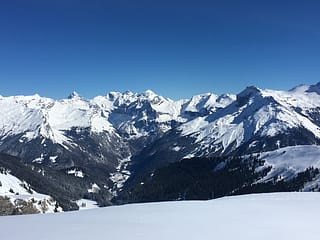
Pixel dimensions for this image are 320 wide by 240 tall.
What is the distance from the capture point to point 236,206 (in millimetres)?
45875

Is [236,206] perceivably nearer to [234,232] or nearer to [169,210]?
[169,210]

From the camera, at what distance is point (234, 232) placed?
104ft

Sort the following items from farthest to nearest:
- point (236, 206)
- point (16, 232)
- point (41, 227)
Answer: point (236, 206)
point (41, 227)
point (16, 232)

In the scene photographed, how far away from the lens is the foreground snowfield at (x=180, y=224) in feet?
101

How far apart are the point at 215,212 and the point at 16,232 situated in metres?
17.7

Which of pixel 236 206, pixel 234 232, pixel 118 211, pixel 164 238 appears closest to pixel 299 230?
pixel 234 232

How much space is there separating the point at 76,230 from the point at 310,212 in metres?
21.8

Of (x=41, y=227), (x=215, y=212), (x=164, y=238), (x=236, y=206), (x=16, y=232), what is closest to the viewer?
(x=164, y=238)

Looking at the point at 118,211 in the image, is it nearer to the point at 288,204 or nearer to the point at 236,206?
the point at 236,206

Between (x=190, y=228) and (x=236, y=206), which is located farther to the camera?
(x=236, y=206)

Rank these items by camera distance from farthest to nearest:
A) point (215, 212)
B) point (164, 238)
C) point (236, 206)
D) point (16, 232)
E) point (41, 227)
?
point (236, 206), point (215, 212), point (41, 227), point (16, 232), point (164, 238)

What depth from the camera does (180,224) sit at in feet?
114

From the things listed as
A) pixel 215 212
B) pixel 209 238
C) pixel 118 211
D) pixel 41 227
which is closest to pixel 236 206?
pixel 215 212

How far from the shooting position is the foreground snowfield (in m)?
30.8
